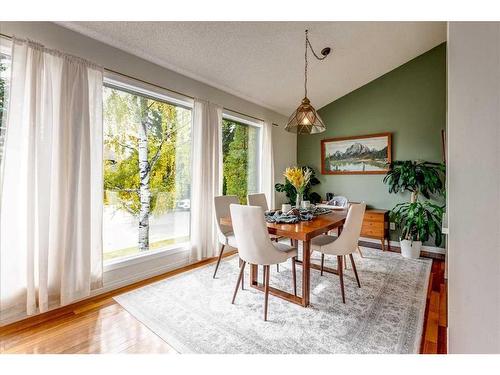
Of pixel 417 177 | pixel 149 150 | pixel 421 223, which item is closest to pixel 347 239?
pixel 421 223

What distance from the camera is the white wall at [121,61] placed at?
198 cm

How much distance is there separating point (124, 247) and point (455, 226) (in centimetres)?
301

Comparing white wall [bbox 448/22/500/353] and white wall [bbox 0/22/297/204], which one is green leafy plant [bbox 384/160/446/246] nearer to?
white wall [bbox 0/22/297/204]

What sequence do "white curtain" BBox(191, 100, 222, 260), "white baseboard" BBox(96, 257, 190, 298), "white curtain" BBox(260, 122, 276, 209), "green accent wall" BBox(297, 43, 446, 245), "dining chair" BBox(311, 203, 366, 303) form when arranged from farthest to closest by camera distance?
1. "white curtain" BBox(260, 122, 276, 209)
2. "green accent wall" BBox(297, 43, 446, 245)
3. "white curtain" BBox(191, 100, 222, 260)
4. "white baseboard" BBox(96, 257, 190, 298)
5. "dining chair" BBox(311, 203, 366, 303)

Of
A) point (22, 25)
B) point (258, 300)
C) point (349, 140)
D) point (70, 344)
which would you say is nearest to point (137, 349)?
point (70, 344)

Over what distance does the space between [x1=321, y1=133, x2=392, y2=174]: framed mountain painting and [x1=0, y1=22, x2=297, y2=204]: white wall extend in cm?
149

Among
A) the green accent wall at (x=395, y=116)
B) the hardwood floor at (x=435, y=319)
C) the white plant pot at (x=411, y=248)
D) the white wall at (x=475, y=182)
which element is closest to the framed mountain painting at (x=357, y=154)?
the green accent wall at (x=395, y=116)

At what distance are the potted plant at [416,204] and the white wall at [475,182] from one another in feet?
10.4

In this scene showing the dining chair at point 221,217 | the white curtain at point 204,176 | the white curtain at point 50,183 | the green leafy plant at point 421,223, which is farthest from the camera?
the green leafy plant at point 421,223

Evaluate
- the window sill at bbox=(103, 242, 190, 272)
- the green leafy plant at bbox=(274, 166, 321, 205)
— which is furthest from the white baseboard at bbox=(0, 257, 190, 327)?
the green leafy plant at bbox=(274, 166, 321, 205)

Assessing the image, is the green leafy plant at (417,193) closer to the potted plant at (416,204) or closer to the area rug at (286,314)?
the potted plant at (416,204)

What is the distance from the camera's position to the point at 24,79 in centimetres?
189

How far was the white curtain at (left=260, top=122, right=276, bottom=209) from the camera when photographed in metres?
4.47

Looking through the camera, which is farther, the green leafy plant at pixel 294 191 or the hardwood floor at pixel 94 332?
the green leafy plant at pixel 294 191
